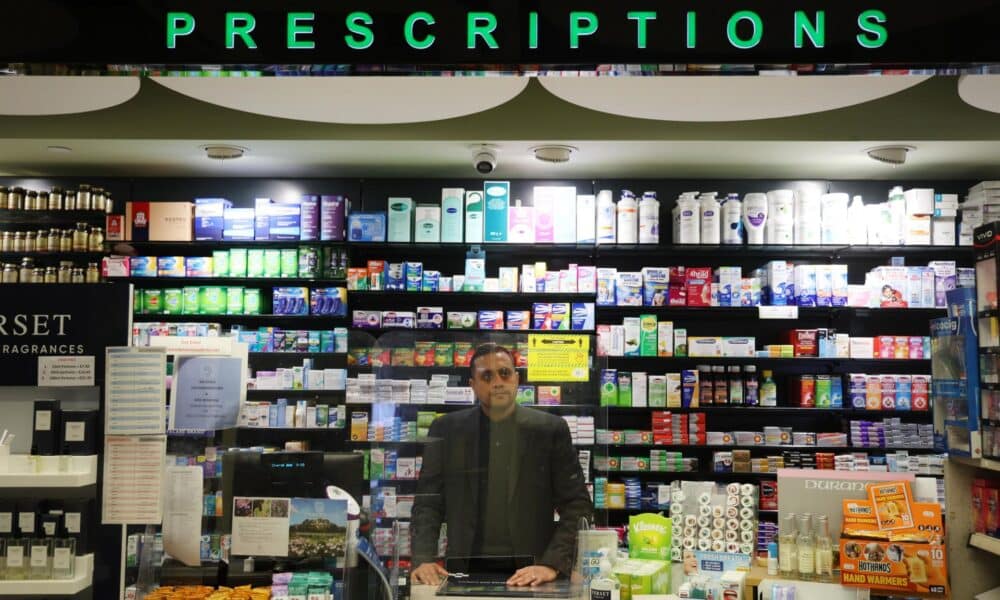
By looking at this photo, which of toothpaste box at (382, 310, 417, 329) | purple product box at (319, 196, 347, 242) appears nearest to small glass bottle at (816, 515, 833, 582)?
toothpaste box at (382, 310, 417, 329)

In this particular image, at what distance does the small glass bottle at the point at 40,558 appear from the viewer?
3.47 metres

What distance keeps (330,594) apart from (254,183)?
174 inches

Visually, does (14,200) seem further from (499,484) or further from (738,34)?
(738,34)

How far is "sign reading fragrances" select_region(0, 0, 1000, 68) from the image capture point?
1906 millimetres

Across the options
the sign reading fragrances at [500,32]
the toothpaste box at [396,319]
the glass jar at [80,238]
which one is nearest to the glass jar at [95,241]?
the glass jar at [80,238]

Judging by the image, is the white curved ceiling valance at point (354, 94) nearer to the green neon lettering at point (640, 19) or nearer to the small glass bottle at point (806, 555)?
the green neon lettering at point (640, 19)

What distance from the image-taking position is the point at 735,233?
6.34 meters

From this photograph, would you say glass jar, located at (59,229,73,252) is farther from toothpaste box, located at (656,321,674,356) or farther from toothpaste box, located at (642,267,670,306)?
toothpaste box, located at (656,321,674,356)

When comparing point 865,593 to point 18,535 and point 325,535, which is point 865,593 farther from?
point 18,535

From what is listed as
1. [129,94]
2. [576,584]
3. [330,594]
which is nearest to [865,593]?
[576,584]

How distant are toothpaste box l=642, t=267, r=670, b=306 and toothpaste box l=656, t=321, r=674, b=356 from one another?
17 cm

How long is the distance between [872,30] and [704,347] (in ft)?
15.3

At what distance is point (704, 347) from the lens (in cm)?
643

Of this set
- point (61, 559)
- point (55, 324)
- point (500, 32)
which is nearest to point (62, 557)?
point (61, 559)
